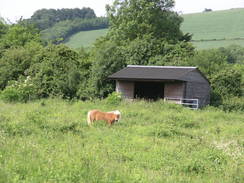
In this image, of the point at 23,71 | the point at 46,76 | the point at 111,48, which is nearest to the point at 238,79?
the point at 111,48

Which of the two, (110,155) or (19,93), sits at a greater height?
(110,155)

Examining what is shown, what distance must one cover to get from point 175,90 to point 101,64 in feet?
21.1

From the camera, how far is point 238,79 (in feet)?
97.7

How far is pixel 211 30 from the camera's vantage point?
81062mm

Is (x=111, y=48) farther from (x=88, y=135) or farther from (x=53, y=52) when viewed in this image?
(x=88, y=135)

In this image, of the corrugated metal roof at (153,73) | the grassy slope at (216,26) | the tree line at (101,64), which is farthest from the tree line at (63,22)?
the corrugated metal roof at (153,73)

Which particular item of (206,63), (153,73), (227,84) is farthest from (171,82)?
(206,63)

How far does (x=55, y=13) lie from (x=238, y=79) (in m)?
91.2

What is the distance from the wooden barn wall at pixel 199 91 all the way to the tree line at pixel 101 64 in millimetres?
1078

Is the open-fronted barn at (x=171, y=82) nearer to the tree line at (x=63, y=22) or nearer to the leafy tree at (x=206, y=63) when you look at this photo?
the leafy tree at (x=206, y=63)

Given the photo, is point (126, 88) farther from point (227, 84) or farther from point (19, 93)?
point (227, 84)

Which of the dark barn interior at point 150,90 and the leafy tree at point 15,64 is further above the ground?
the leafy tree at point 15,64

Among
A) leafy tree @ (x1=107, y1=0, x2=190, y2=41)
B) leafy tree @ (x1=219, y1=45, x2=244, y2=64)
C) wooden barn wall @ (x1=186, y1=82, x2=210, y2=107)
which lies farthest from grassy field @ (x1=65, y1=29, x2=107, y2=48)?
wooden barn wall @ (x1=186, y1=82, x2=210, y2=107)

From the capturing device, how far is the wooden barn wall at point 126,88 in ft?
85.4
